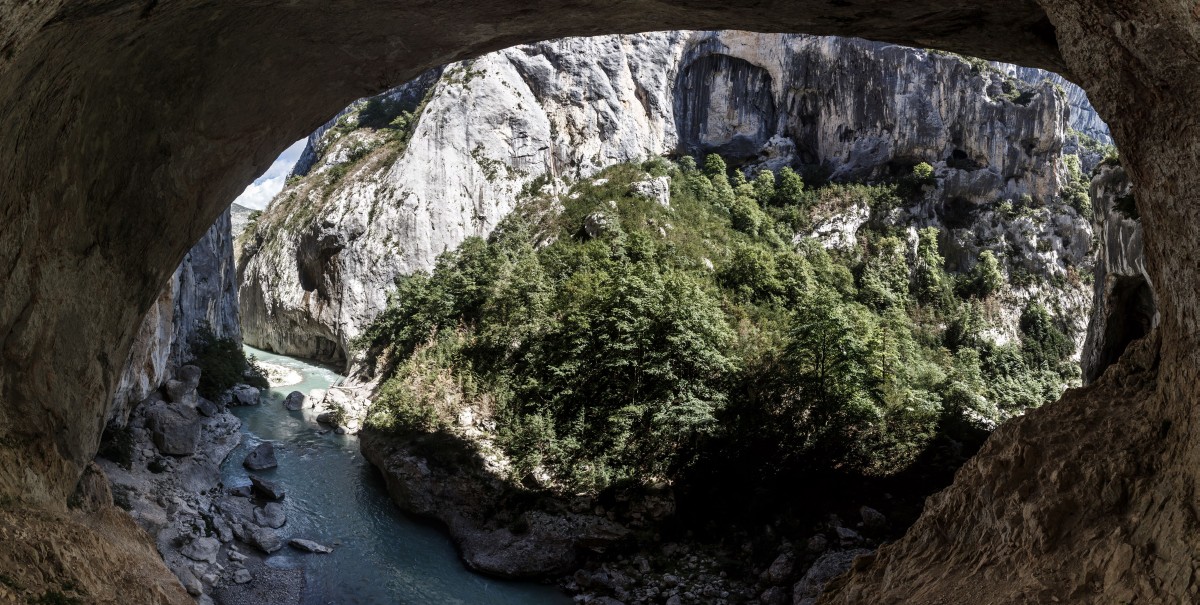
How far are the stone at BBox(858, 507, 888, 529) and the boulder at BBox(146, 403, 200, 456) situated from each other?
57.1 ft

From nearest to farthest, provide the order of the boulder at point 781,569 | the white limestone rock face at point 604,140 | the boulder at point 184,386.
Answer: the boulder at point 781,569 < the boulder at point 184,386 < the white limestone rock face at point 604,140

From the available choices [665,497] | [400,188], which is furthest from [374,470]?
[400,188]

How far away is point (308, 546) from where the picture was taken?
15984 mm

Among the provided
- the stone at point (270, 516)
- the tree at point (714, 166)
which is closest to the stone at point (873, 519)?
the stone at point (270, 516)

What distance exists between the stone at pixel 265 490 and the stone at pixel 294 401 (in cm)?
942

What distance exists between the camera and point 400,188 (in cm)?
3659

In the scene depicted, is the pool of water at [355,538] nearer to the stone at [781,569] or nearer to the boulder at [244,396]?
the boulder at [244,396]

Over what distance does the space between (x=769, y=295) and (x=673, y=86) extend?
25.6 metres

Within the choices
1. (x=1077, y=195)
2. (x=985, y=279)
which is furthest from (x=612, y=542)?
(x=1077, y=195)

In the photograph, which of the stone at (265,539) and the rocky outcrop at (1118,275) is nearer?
the rocky outcrop at (1118,275)

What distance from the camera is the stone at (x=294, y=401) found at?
2767 cm

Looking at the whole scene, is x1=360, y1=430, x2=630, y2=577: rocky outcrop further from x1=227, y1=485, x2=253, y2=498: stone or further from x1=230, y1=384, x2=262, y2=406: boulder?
x1=230, y1=384, x2=262, y2=406: boulder

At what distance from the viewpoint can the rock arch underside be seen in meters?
5.14

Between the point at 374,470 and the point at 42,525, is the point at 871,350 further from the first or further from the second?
the point at 42,525
